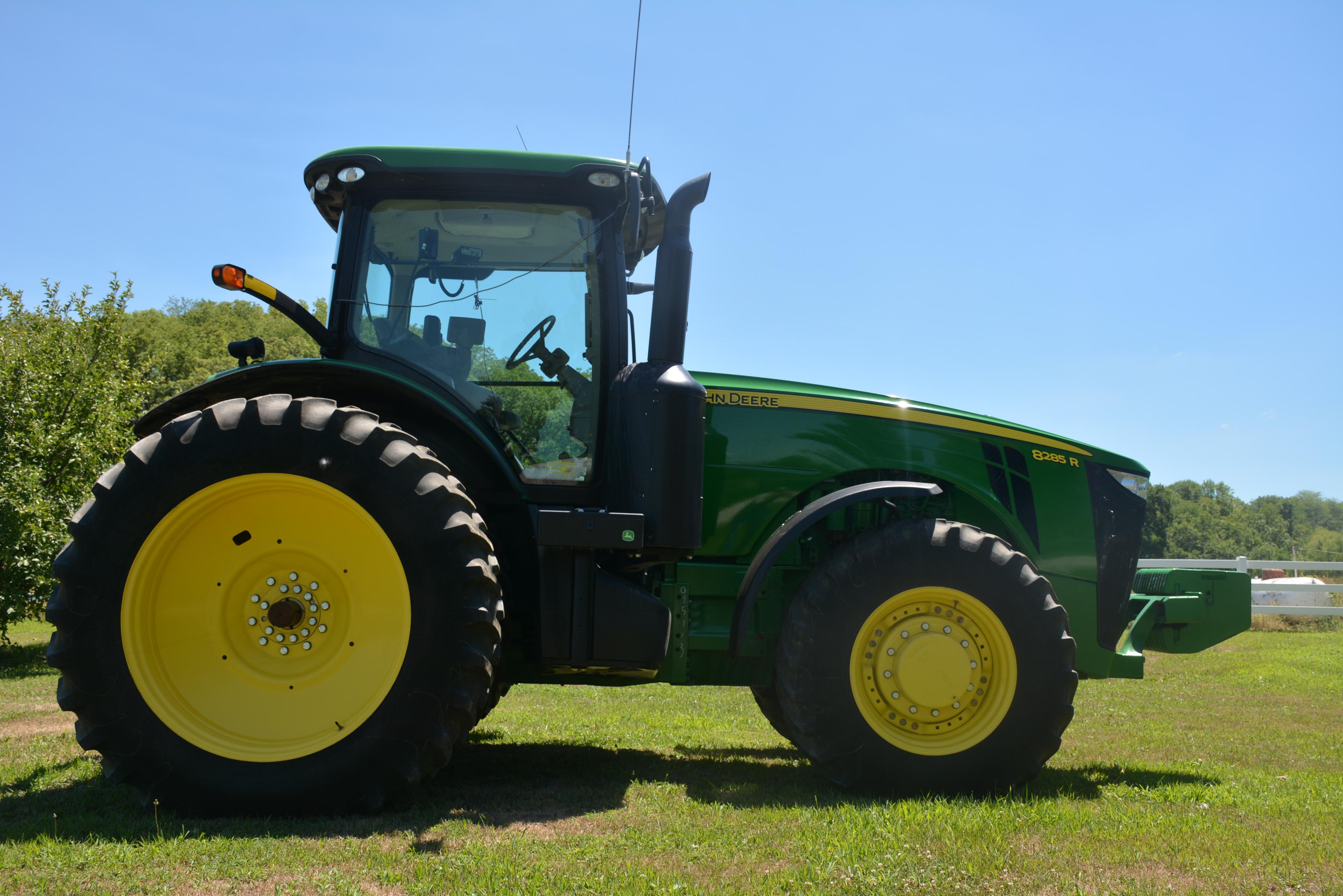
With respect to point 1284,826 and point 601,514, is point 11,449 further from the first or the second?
point 1284,826

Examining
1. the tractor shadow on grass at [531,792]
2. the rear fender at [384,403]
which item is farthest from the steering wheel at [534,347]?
the tractor shadow on grass at [531,792]

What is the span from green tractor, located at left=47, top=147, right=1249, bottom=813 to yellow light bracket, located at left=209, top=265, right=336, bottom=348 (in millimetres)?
16

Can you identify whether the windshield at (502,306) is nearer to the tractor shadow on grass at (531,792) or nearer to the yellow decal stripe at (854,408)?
the yellow decal stripe at (854,408)

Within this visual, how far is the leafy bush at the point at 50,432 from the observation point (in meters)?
10.6

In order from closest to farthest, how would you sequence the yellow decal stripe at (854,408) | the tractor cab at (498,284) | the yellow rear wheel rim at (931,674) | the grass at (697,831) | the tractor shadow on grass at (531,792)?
the grass at (697,831) < the tractor shadow on grass at (531,792) < the yellow rear wheel rim at (931,674) < the tractor cab at (498,284) < the yellow decal stripe at (854,408)

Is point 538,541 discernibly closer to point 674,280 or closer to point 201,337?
point 674,280

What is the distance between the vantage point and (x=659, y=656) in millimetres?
3939

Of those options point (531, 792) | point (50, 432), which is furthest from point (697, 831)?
point (50, 432)

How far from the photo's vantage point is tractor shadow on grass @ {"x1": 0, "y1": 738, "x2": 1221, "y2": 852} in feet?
10.8

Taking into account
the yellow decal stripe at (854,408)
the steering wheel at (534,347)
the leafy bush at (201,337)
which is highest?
the leafy bush at (201,337)

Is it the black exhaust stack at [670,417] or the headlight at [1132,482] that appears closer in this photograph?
the black exhaust stack at [670,417]

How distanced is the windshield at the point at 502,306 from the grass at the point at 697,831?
1.55 m

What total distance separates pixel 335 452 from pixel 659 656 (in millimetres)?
1599

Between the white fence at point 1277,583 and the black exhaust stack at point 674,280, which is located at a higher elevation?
the black exhaust stack at point 674,280
